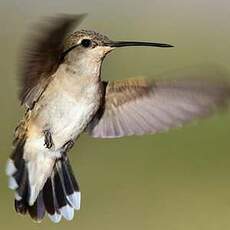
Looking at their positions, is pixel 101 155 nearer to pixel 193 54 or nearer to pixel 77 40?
pixel 193 54

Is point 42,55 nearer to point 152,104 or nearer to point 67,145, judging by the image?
point 67,145

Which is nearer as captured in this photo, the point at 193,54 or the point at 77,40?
the point at 77,40

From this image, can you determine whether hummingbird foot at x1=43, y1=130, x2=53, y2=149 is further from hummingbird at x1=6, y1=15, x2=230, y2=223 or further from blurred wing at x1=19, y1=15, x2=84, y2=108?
blurred wing at x1=19, y1=15, x2=84, y2=108

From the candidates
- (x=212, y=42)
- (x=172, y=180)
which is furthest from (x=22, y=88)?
(x=212, y=42)

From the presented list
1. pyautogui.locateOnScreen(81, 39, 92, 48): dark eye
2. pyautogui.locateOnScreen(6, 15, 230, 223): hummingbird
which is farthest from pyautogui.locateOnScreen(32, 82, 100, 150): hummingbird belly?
pyautogui.locateOnScreen(81, 39, 92, 48): dark eye

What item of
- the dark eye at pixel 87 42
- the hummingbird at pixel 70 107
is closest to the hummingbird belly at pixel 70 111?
the hummingbird at pixel 70 107

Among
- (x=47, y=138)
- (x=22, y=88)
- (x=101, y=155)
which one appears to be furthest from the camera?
(x=101, y=155)

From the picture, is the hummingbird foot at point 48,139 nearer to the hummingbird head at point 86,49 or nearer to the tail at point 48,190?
the tail at point 48,190

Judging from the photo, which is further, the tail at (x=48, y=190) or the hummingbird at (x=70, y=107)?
the tail at (x=48, y=190)
